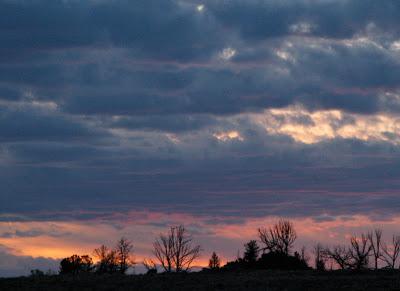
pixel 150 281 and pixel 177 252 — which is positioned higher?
pixel 177 252

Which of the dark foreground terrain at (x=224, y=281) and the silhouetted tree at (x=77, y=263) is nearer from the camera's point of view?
the dark foreground terrain at (x=224, y=281)

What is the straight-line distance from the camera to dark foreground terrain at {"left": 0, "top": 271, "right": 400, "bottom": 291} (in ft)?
215

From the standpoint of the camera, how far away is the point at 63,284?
74500mm

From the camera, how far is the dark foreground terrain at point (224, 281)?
65500 millimetres

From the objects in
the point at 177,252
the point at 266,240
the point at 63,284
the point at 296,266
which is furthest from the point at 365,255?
the point at 63,284

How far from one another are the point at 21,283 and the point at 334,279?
98.0 feet

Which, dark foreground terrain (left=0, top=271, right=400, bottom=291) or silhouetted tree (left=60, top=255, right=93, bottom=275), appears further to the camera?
silhouetted tree (left=60, top=255, right=93, bottom=275)

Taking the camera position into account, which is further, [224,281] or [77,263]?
[77,263]

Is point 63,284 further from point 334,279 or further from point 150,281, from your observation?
point 334,279

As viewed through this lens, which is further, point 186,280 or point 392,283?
point 186,280

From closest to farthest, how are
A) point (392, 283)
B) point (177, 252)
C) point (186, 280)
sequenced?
point (392, 283) → point (186, 280) → point (177, 252)

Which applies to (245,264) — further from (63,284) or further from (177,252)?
(63,284)

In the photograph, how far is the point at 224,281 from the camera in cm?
7206

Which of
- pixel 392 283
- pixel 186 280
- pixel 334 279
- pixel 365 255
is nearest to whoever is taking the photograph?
pixel 392 283
